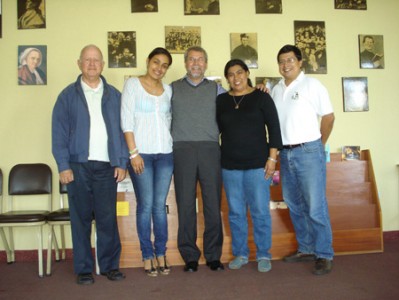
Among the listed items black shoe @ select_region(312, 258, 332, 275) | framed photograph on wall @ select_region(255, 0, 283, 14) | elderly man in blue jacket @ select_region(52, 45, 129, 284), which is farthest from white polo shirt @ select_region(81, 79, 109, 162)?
framed photograph on wall @ select_region(255, 0, 283, 14)

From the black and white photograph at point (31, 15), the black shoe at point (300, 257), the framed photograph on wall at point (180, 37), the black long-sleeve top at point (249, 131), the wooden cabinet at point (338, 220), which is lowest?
the black shoe at point (300, 257)

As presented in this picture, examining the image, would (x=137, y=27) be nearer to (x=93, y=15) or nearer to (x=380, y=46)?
(x=93, y=15)

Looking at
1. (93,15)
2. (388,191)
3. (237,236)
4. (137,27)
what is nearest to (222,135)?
(237,236)

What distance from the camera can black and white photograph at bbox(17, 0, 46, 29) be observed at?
3447 millimetres

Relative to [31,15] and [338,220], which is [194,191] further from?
[31,15]

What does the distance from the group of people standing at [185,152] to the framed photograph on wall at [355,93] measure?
1.30m

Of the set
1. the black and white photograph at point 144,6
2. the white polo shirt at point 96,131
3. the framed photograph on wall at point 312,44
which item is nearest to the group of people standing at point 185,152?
the white polo shirt at point 96,131

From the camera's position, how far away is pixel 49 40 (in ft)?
11.4

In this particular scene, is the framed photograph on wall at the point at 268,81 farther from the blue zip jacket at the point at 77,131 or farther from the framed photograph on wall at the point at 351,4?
the blue zip jacket at the point at 77,131

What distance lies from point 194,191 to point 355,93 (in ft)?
7.27

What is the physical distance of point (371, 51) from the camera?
12.3 feet

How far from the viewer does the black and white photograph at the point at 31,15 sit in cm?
345

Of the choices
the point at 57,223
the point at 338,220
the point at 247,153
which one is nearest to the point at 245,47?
the point at 247,153

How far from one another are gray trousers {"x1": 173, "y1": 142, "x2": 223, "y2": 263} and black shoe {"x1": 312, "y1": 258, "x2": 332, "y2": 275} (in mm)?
674
